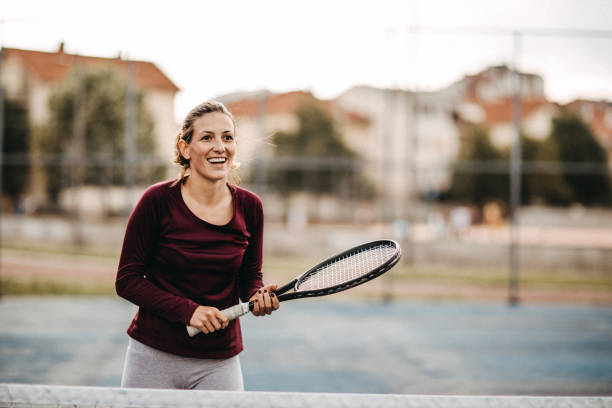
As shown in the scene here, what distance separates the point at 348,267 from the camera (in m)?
2.04

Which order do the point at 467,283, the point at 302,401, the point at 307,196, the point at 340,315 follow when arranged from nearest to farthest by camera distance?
the point at 302,401 → the point at 340,315 → the point at 467,283 → the point at 307,196

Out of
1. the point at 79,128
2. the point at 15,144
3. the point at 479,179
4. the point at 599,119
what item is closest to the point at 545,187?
the point at 479,179

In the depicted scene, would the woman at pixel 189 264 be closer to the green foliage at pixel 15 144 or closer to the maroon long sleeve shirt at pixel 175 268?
the maroon long sleeve shirt at pixel 175 268

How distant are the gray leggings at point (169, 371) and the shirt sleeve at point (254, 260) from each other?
282mm

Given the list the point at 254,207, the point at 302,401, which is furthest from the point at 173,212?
the point at 302,401

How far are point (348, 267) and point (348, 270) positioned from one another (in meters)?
0.03

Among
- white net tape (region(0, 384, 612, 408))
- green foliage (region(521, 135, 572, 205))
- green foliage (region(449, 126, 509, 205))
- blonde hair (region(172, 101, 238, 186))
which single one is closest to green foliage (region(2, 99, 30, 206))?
green foliage (region(449, 126, 509, 205))

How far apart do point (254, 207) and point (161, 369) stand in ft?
2.05

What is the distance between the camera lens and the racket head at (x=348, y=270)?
1830 millimetres

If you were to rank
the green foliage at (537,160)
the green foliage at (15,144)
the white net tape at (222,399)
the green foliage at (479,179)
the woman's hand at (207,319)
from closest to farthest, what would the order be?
the white net tape at (222,399), the woman's hand at (207,319), the green foliage at (15,144), the green foliage at (537,160), the green foliage at (479,179)

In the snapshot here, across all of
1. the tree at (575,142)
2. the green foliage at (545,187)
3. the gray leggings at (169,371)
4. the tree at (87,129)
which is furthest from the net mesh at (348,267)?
the tree at (575,142)

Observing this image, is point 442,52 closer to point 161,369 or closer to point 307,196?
point 161,369

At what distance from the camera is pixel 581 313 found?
28.9 ft

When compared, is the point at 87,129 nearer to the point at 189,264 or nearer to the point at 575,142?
the point at 189,264
